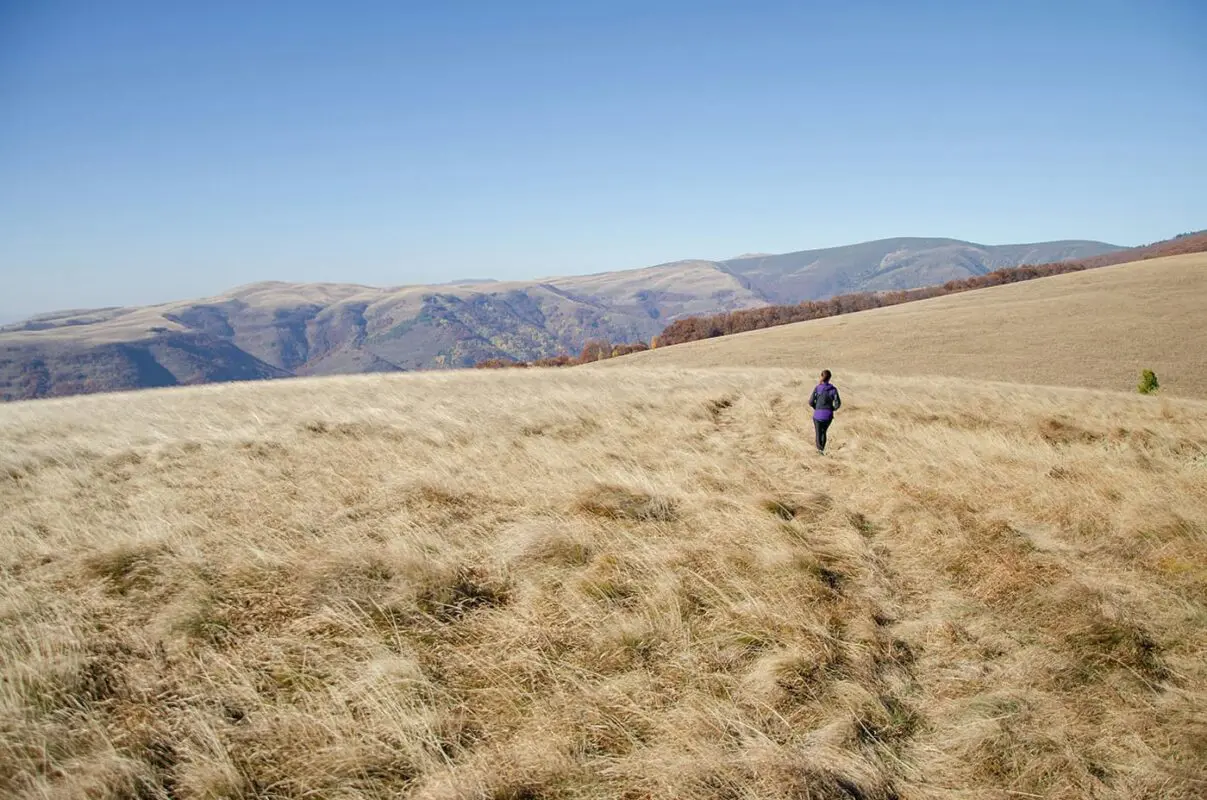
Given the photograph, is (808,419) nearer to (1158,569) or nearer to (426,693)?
(1158,569)

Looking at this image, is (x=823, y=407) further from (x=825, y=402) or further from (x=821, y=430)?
(x=821, y=430)

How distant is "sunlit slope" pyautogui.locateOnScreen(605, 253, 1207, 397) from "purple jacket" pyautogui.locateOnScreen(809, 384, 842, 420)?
93.4 feet

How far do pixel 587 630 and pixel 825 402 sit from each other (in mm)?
9924

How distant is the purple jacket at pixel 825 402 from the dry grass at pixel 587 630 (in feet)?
12.6

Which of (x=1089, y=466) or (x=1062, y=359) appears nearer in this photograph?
(x=1089, y=466)

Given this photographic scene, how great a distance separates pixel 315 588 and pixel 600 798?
2802 millimetres

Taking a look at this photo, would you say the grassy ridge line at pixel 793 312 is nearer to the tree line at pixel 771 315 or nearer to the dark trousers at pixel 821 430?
the tree line at pixel 771 315

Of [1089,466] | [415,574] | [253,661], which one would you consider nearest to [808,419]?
[1089,466]

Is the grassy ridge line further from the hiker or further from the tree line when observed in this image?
the hiker

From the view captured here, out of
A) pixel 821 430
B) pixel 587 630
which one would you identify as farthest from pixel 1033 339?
pixel 587 630

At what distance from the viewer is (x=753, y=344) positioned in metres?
51.2

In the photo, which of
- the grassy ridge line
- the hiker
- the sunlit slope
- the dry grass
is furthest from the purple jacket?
the grassy ridge line

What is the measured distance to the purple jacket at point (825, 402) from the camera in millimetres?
12398

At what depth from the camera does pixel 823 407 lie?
12539mm
